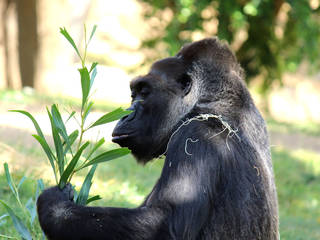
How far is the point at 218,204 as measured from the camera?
3.45 metres

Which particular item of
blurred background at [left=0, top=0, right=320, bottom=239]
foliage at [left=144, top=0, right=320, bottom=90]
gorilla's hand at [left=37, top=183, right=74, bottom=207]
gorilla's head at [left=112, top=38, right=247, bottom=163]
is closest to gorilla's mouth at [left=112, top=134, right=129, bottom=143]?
gorilla's head at [left=112, top=38, right=247, bottom=163]

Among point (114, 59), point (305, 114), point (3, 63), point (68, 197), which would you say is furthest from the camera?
point (114, 59)

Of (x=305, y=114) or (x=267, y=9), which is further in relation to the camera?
(x=305, y=114)

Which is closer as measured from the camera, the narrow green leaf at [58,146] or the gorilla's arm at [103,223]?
the gorilla's arm at [103,223]

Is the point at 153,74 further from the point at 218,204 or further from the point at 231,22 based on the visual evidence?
the point at 231,22

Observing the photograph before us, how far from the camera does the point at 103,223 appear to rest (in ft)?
10.5

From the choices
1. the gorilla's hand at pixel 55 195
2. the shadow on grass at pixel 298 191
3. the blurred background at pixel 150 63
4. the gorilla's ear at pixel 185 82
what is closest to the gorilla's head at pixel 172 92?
the gorilla's ear at pixel 185 82

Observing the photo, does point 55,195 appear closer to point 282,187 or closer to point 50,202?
point 50,202

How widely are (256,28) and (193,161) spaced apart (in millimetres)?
10033

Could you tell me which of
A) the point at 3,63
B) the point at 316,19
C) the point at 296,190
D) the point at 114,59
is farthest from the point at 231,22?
the point at 114,59

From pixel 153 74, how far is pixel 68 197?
3.86 ft

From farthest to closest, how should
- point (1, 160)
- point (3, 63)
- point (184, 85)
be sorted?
point (3, 63), point (1, 160), point (184, 85)

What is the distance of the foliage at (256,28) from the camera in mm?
11375

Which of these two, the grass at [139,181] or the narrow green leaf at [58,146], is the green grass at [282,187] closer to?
the grass at [139,181]
